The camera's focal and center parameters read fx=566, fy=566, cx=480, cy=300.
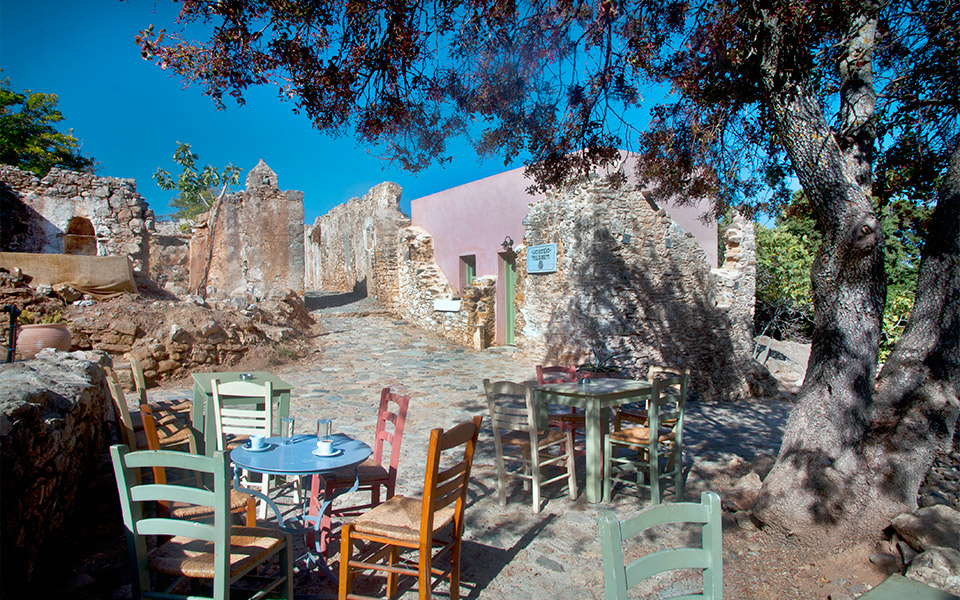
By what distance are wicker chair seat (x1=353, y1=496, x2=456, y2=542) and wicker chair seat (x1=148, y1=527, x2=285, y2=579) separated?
399 millimetres

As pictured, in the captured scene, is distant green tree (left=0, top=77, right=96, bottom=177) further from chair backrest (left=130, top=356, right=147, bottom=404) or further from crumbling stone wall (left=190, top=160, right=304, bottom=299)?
chair backrest (left=130, top=356, right=147, bottom=404)

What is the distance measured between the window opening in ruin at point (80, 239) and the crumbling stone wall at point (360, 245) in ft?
22.0

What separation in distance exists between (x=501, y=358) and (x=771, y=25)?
7520mm

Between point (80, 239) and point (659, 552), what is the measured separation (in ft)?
48.1

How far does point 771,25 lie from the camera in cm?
389

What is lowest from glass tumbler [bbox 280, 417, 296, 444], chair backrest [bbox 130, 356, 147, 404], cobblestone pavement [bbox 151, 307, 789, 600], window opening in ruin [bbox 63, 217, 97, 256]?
cobblestone pavement [bbox 151, 307, 789, 600]

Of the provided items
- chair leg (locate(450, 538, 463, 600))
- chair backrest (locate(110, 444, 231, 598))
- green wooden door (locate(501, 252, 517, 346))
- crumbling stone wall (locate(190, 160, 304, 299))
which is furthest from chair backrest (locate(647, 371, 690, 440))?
crumbling stone wall (locate(190, 160, 304, 299))

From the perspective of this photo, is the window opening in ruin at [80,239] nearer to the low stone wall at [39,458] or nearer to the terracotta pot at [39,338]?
the terracotta pot at [39,338]

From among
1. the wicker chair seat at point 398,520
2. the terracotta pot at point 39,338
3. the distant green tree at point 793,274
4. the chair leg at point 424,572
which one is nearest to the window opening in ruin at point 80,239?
the terracotta pot at point 39,338

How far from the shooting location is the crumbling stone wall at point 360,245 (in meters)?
15.8

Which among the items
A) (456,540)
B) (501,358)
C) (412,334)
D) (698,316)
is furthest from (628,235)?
(456,540)

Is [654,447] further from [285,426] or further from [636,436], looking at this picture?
[285,426]

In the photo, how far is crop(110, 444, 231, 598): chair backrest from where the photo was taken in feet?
6.55

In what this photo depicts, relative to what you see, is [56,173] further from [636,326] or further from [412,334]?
[636,326]
